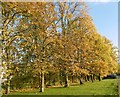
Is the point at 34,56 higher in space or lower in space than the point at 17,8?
lower

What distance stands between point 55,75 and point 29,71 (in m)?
3.84

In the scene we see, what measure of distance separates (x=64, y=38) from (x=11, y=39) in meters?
3.00

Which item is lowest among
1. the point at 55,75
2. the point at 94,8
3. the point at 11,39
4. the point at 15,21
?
the point at 55,75

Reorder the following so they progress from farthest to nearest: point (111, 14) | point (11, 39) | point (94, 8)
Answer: point (94, 8) < point (111, 14) < point (11, 39)

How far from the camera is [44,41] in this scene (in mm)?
9812

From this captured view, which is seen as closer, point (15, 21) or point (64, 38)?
point (15, 21)

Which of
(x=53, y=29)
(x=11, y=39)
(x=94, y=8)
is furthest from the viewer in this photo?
(x=94, y=8)

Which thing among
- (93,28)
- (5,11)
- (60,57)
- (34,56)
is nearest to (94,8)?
(93,28)

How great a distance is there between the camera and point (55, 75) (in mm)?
13305

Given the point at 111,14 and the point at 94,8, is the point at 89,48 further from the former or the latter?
the point at 111,14

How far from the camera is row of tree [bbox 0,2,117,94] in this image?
8117 millimetres

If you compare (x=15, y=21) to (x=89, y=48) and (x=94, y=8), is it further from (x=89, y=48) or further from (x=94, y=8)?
(x=89, y=48)

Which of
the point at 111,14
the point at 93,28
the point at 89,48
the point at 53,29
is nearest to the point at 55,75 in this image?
the point at 89,48

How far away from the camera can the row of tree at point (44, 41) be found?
8.12m
